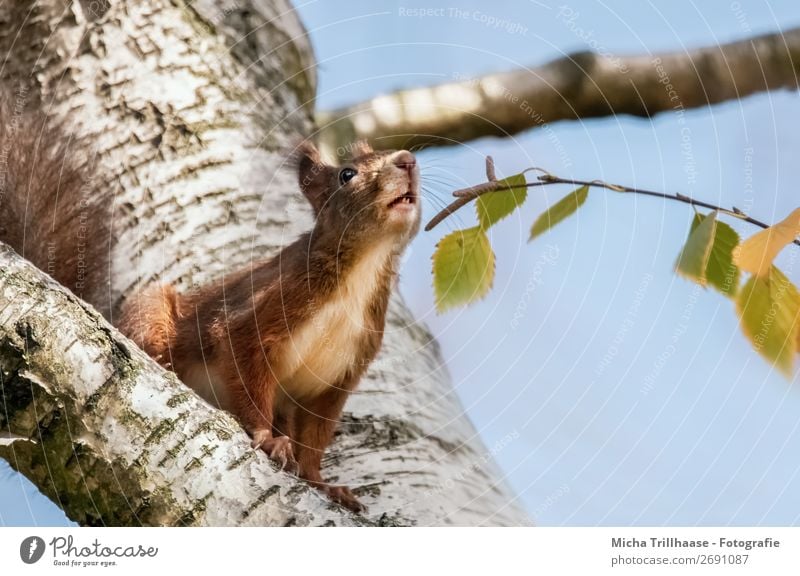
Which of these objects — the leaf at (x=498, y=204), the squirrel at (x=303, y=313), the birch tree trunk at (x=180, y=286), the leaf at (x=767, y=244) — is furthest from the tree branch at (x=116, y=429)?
the leaf at (x=767, y=244)

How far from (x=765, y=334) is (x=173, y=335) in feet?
5.70

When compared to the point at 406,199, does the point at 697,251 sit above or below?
below

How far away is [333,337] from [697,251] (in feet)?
4.87

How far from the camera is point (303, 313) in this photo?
296cm

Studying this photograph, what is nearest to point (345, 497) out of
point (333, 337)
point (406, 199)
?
point (333, 337)

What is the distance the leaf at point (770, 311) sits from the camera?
5.84ft

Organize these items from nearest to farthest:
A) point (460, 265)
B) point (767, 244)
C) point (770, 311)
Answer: point (767, 244) < point (770, 311) < point (460, 265)

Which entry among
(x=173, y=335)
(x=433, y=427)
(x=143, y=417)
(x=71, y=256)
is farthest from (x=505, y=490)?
(x=71, y=256)

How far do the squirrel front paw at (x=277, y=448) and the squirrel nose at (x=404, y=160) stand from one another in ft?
2.84

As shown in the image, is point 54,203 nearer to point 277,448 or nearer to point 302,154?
point 302,154

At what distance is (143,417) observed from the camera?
1.89 m

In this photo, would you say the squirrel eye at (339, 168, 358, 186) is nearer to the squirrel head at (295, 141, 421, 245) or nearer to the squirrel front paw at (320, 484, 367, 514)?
the squirrel head at (295, 141, 421, 245)
